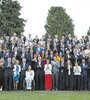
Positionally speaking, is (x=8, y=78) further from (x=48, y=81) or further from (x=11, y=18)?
(x=11, y=18)

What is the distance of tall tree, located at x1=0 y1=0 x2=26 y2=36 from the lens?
4791 centimetres

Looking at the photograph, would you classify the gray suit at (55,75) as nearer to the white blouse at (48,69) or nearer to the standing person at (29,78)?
the white blouse at (48,69)

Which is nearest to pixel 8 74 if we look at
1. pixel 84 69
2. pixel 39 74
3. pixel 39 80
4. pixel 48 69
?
pixel 39 74

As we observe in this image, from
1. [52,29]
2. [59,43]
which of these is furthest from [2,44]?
[52,29]

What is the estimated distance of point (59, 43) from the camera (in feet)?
77.8

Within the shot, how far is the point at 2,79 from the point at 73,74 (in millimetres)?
4648

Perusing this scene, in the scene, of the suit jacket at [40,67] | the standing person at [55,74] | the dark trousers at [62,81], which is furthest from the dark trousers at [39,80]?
the dark trousers at [62,81]

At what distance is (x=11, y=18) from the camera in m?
49.8

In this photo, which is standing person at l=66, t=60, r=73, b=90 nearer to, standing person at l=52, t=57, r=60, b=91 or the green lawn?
standing person at l=52, t=57, r=60, b=91

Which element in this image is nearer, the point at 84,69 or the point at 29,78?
the point at 29,78

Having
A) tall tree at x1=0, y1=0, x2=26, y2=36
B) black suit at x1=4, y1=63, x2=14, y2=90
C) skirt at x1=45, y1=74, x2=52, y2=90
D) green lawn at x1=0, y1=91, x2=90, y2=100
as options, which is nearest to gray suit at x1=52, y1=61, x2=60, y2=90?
skirt at x1=45, y1=74, x2=52, y2=90

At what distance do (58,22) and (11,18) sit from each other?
24.6 m

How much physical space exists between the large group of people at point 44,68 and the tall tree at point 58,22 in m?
45.2

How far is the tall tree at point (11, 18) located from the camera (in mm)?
A: 47906
